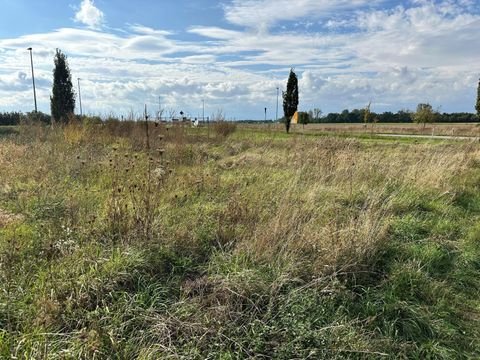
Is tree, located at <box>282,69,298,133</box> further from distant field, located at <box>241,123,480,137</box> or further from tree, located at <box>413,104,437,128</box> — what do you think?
tree, located at <box>413,104,437,128</box>

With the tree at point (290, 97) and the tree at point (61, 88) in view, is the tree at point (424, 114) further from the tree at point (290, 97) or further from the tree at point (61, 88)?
the tree at point (61, 88)

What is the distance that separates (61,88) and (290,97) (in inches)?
829

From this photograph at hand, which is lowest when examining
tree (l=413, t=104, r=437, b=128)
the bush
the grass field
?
the grass field

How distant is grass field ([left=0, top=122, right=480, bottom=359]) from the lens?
2.62m

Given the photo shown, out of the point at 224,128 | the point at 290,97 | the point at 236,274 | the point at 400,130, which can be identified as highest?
the point at 290,97

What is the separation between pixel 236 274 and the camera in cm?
327

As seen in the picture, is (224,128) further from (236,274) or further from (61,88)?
(61,88)

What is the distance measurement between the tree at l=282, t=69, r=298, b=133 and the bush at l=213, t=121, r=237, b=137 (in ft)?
52.0

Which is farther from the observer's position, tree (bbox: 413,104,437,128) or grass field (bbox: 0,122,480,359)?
tree (bbox: 413,104,437,128)

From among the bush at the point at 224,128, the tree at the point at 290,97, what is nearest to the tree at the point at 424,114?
the tree at the point at 290,97

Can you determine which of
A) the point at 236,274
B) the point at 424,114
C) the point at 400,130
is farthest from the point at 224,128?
the point at 424,114

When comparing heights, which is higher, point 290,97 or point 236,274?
point 290,97

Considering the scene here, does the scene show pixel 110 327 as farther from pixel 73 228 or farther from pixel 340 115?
pixel 340 115

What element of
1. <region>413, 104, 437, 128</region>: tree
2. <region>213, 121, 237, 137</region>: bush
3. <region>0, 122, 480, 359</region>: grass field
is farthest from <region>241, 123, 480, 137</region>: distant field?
<region>0, 122, 480, 359</region>: grass field
